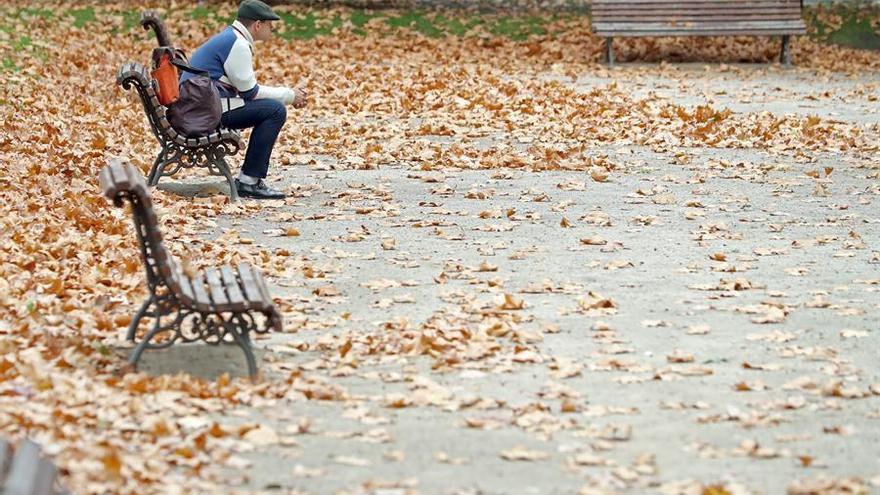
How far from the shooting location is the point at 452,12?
868 inches

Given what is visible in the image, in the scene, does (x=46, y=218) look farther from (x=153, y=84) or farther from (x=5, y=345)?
(x=5, y=345)

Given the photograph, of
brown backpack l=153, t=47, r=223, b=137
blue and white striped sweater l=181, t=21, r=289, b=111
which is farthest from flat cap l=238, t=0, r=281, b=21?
brown backpack l=153, t=47, r=223, b=137

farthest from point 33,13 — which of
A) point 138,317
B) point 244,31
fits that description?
point 138,317

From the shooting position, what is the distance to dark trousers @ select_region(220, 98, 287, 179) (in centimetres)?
1048

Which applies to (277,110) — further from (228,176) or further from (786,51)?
(786,51)

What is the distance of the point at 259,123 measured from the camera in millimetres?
10547

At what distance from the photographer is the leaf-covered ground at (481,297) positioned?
524 centimetres

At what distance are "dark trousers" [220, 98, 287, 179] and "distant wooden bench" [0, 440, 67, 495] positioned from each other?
612 cm

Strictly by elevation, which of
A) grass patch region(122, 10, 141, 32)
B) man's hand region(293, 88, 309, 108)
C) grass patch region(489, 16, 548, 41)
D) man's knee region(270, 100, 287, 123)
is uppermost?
man's hand region(293, 88, 309, 108)

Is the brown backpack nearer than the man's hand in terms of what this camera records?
Yes

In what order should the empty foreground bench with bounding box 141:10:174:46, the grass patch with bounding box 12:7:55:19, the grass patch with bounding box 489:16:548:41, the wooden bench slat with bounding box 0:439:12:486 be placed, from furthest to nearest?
the grass patch with bounding box 489:16:548:41, the grass patch with bounding box 12:7:55:19, the empty foreground bench with bounding box 141:10:174:46, the wooden bench slat with bounding box 0:439:12:486

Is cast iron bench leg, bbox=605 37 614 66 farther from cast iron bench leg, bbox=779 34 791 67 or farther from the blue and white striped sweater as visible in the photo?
the blue and white striped sweater

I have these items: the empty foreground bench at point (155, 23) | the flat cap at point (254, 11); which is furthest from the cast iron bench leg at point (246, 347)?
the empty foreground bench at point (155, 23)

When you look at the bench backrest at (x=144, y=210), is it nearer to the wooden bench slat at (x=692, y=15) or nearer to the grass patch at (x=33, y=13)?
the wooden bench slat at (x=692, y=15)
